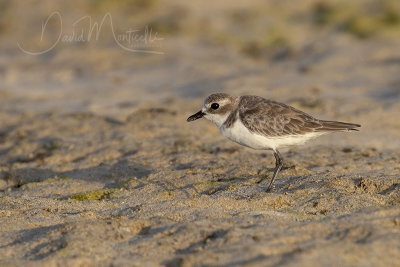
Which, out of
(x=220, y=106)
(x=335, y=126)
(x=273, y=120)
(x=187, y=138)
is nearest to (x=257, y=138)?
(x=273, y=120)

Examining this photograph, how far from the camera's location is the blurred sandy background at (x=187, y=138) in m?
5.45

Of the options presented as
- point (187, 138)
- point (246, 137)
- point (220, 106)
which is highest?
point (220, 106)

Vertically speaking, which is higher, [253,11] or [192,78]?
[253,11]

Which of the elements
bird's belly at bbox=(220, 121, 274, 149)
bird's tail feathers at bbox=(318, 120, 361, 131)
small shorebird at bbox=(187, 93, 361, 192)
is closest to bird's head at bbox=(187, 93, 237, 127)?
small shorebird at bbox=(187, 93, 361, 192)

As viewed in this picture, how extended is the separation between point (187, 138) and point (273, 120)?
2.81 metres

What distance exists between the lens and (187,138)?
10188mm

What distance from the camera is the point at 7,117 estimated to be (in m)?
12.3

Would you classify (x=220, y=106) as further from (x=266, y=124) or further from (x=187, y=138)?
(x=187, y=138)

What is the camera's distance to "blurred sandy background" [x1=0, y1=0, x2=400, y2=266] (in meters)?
5.45

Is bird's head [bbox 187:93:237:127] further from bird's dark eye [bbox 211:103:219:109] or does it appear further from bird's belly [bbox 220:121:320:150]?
bird's belly [bbox 220:121:320:150]

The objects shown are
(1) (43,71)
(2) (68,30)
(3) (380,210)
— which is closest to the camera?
(3) (380,210)

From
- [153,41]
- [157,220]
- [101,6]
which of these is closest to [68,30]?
[101,6]

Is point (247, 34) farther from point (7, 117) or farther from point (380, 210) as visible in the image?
point (380, 210)

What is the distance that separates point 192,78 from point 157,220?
366 inches
